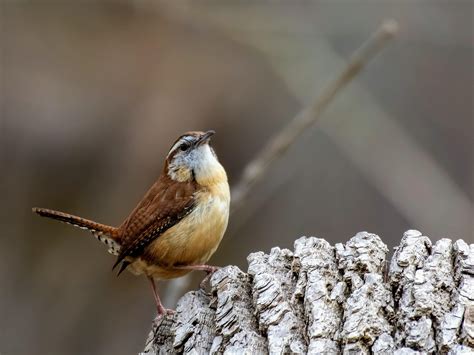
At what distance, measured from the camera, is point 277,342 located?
297 centimetres

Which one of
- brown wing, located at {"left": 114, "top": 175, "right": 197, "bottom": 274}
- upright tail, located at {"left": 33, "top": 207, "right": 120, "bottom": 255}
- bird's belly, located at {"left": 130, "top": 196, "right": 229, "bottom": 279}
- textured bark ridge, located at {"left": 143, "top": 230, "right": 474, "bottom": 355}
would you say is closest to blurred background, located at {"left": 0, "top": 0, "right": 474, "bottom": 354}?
upright tail, located at {"left": 33, "top": 207, "right": 120, "bottom": 255}

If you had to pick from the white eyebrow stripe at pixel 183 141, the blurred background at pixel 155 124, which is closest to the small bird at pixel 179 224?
the white eyebrow stripe at pixel 183 141

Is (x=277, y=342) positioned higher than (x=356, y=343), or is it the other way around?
(x=356, y=343)

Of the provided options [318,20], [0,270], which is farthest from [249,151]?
[0,270]

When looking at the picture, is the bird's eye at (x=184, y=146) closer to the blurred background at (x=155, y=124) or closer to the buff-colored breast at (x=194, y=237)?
the buff-colored breast at (x=194, y=237)

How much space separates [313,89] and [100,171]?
7.88 ft

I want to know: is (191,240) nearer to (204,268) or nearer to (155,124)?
(204,268)

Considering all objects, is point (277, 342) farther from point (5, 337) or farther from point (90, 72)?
point (90, 72)

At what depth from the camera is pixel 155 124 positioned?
8867 mm

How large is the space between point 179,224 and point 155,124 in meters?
4.26

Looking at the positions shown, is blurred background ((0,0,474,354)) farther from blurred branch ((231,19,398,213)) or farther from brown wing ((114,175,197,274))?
brown wing ((114,175,197,274))

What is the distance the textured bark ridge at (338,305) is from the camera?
2914mm

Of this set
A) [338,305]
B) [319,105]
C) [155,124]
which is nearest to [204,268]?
[319,105]

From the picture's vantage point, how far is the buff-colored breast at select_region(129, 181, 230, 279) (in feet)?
15.1
